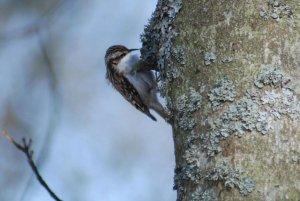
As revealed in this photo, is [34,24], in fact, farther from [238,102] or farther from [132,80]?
[238,102]

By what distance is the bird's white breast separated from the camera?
4171mm

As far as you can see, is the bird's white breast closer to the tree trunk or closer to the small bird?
the small bird

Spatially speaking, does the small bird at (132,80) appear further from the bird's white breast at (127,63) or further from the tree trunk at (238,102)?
the tree trunk at (238,102)

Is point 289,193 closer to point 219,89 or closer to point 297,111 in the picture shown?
point 297,111

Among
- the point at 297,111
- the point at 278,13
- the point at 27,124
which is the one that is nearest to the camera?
the point at 297,111

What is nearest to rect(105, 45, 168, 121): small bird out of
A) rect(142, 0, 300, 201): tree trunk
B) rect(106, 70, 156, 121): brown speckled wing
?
rect(106, 70, 156, 121): brown speckled wing

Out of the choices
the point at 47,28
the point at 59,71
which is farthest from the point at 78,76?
the point at 47,28

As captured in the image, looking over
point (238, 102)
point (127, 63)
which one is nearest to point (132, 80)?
point (127, 63)

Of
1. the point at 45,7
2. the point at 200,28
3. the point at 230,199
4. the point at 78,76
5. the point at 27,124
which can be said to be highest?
the point at 45,7

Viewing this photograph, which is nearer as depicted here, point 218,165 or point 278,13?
point 218,165

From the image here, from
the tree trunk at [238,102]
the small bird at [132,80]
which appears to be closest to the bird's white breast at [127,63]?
the small bird at [132,80]

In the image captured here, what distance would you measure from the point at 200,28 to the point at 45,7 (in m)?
5.52

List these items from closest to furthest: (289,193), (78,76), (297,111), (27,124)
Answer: (289,193) → (297,111) → (27,124) → (78,76)

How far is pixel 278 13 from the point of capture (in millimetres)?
1946
